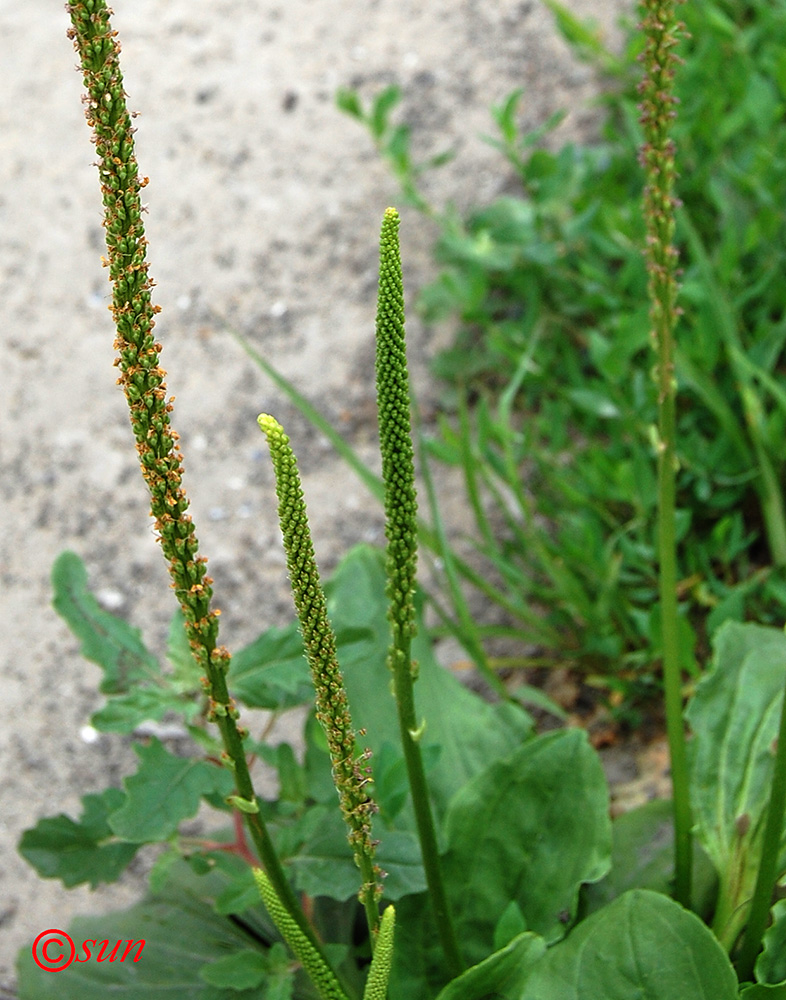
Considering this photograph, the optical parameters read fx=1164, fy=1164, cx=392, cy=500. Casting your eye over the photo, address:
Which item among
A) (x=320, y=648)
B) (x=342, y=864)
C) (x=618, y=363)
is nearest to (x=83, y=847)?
(x=342, y=864)

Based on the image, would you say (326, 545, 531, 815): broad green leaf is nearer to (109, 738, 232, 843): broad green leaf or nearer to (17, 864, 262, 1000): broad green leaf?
(17, 864, 262, 1000): broad green leaf

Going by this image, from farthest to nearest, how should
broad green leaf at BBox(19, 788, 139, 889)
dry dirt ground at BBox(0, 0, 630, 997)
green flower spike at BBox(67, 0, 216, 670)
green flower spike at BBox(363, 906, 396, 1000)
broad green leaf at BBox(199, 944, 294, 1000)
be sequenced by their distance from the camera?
1. dry dirt ground at BBox(0, 0, 630, 997)
2. broad green leaf at BBox(19, 788, 139, 889)
3. broad green leaf at BBox(199, 944, 294, 1000)
4. green flower spike at BBox(363, 906, 396, 1000)
5. green flower spike at BBox(67, 0, 216, 670)

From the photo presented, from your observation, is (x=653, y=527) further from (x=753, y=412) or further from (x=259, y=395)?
(x=259, y=395)

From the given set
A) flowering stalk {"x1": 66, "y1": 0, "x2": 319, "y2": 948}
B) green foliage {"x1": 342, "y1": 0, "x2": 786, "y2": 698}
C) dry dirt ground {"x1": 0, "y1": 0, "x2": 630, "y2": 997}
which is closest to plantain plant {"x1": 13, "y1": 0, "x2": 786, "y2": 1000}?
flowering stalk {"x1": 66, "y1": 0, "x2": 319, "y2": 948}

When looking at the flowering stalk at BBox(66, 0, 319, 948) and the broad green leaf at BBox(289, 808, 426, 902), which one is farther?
the broad green leaf at BBox(289, 808, 426, 902)

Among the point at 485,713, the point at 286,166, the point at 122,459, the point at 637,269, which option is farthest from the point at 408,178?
the point at 485,713
